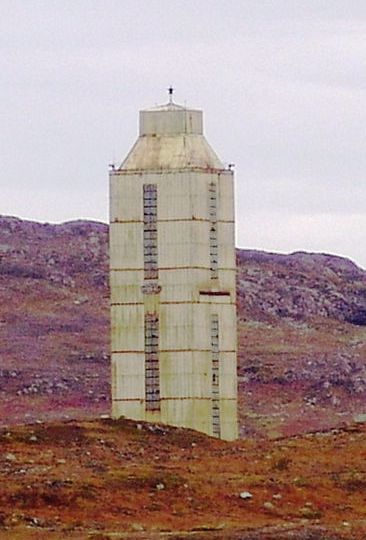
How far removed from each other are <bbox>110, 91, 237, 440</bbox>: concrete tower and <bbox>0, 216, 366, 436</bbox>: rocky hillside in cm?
2310

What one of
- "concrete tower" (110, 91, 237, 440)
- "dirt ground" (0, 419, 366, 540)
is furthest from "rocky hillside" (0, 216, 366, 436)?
"dirt ground" (0, 419, 366, 540)

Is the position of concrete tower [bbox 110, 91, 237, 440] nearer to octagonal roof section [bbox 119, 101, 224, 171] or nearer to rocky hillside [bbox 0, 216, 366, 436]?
octagonal roof section [bbox 119, 101, 224, 171]

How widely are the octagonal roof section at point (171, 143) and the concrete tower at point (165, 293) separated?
0.03 m

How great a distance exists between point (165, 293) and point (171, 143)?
123 inches

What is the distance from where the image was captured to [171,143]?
161 ft

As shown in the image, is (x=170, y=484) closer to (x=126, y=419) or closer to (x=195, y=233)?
(x=126, y=419)

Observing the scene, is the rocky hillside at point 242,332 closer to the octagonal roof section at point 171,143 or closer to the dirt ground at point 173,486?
the octagonal roof section at point 171,143

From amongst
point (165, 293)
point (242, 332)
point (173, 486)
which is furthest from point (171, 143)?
point (242, 332)

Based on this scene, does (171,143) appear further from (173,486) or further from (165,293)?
(173,486)

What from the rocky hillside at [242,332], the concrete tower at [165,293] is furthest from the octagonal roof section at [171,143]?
the rocky hillside at [242,332]

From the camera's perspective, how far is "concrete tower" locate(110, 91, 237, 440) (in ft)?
159

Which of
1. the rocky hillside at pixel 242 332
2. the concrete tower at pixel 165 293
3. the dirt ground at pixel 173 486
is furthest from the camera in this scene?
the rocky hillside at pixel 242 332

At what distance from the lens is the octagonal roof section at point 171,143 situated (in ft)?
160

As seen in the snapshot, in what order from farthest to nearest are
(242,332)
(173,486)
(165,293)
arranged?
(242,332) < (165,293) < (173,486)
